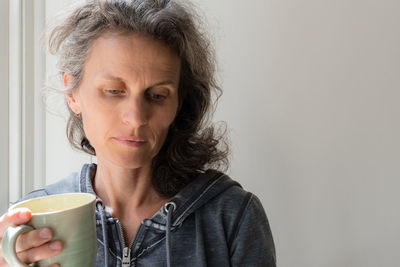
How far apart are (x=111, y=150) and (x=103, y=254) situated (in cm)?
22

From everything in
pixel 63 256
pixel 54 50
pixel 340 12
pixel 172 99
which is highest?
pixel 340 12

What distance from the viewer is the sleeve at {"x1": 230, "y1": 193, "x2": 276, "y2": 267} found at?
0.91 meters

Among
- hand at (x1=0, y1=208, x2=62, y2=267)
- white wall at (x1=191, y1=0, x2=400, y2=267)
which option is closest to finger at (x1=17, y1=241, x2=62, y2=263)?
hand at (x1=0, y1=208, x2=62, y2=267)

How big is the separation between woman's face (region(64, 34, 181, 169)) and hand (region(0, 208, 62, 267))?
0.30 meters

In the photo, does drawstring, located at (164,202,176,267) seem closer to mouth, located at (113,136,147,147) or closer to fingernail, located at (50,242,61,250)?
mouth, located at (113,136,147,147)

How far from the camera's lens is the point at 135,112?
82 centimetres

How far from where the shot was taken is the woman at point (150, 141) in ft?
2.76

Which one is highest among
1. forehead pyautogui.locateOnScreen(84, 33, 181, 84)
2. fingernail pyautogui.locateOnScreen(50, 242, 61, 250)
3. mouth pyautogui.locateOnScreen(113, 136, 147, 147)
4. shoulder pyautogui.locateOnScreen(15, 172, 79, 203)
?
forehead pyautogui.locateOnScreen(84, 33, 181, 84)

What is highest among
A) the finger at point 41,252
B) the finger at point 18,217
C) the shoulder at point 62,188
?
the finger at point 18,217

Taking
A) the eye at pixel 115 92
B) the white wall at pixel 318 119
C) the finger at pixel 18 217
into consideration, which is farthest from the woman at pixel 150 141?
the finger at pixel 18 217

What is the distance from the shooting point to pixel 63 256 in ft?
1.85

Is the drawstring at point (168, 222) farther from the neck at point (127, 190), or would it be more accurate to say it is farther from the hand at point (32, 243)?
the hand at point (32, 243)

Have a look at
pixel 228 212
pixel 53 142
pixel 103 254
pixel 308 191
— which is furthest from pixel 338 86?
pixel 53 142

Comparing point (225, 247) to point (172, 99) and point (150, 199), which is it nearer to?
point (150, 199)
